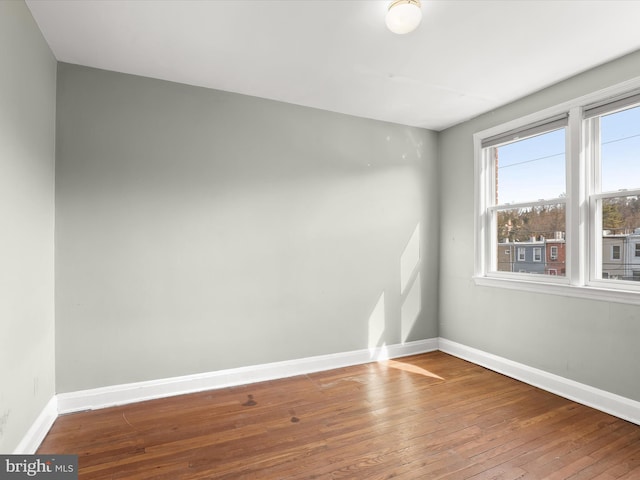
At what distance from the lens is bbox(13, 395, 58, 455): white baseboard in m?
1.91

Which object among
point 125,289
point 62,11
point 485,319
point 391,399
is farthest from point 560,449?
point 62,11

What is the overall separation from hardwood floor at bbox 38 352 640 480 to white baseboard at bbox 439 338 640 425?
0.08 meters

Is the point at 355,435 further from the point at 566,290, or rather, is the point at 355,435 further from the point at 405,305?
the point at 566,290

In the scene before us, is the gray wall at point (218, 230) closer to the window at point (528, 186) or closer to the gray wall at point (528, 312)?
the gray wall at point (528, 312)

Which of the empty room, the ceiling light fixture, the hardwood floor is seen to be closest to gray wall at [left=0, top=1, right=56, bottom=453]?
the empty room

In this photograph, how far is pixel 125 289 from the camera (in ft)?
8.87

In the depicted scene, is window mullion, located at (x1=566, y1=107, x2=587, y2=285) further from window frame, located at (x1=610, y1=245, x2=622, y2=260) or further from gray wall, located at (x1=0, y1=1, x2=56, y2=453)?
gray wall, located at (x1=0, y1=1, x2=56, y2=453)

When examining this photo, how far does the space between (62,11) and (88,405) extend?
2643 mm

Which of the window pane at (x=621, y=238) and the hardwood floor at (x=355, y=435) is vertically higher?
the window pane at (x=621, y=238)

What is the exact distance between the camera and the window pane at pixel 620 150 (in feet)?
8.14

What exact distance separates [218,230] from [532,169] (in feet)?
9.66

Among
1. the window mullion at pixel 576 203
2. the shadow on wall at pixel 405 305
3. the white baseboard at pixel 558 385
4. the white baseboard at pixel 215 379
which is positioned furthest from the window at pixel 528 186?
the white baseboard at pixel 215 379

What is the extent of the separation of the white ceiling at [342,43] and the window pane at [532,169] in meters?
0.49

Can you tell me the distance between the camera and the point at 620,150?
8.39ft
